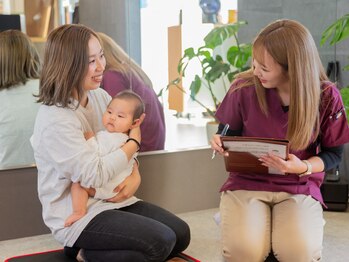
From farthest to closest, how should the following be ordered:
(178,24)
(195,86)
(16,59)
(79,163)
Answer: (195,86)
(178,24)
(16,59)
(79,163)

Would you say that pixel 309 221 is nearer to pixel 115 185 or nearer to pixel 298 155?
pixel 298 155

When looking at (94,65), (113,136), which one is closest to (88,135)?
(113,136)

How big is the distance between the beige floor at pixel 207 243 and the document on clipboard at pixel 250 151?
1.49 feet

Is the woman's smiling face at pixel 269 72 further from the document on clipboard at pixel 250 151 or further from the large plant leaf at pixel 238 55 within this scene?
the large plant leaf at pixel 238 55

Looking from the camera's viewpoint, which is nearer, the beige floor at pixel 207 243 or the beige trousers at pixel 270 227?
the beige trousers at pixel 270 227

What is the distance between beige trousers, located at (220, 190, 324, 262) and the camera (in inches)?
81.8

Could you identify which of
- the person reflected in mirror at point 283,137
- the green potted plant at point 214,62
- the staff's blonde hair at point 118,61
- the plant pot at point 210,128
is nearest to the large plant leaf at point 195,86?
the green potted plant at point 214,62

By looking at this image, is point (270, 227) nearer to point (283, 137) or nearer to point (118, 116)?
point (283, 137)

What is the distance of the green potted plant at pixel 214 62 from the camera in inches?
116

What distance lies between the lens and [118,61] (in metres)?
2.68

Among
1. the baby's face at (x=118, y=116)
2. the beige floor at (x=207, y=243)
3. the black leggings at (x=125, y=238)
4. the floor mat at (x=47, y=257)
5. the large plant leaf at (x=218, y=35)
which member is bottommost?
the beige floor at (x=207, y=243)

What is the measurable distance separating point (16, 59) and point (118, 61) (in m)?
0.48

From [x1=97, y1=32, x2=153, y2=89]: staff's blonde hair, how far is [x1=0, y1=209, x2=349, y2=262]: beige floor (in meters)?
0.80

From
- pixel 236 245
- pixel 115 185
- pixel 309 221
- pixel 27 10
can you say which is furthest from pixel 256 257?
pixel 27 10
